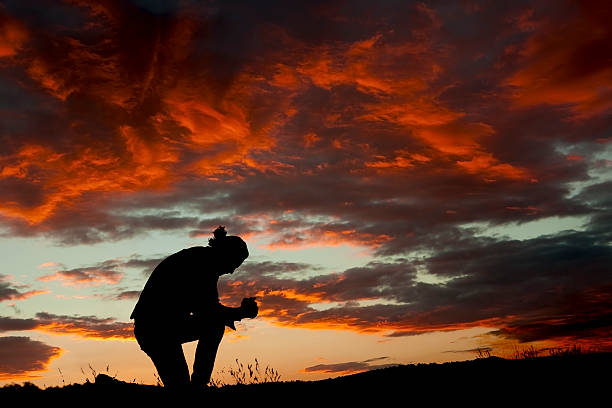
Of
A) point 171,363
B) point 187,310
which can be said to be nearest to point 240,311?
point 187,310

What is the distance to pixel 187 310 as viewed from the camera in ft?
27.3

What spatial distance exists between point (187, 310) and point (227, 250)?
97 cm

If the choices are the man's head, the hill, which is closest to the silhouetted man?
the man's head

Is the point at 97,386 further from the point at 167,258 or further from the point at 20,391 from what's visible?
the point at 167,258

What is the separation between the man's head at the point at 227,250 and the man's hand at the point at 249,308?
0.47 meters

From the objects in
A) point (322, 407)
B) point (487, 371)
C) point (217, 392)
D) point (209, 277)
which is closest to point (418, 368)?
point (487, 371)

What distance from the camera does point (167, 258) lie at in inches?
330

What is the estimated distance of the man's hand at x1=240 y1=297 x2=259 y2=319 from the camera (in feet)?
27.8

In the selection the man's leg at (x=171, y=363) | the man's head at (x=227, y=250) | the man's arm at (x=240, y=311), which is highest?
the man's head at (x=227, y=250)

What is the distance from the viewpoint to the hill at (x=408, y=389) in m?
8.25

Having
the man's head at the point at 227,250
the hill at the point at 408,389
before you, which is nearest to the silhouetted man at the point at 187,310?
the man's head at the point at 227,250

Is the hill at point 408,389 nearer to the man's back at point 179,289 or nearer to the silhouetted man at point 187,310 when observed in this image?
the silhouetted man at point 187,310

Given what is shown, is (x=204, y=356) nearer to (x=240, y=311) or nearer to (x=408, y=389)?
(x=240, y=311)

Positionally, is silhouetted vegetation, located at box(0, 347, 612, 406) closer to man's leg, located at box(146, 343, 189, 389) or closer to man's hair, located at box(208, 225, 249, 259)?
man's leg, located at box(146, 343, 189, 389)
